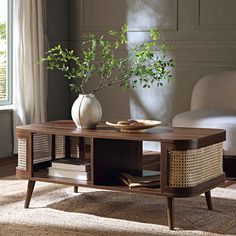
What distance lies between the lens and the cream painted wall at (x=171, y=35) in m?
5.33

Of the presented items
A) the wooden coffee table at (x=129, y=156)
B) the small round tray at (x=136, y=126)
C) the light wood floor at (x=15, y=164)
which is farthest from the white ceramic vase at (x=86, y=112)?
the light wood floor at (x=15, y=164)

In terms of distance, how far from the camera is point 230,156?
4.41m

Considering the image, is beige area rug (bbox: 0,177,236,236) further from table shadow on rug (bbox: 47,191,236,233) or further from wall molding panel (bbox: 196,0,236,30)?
wall molding panel (bbox: 196,0,236,30)

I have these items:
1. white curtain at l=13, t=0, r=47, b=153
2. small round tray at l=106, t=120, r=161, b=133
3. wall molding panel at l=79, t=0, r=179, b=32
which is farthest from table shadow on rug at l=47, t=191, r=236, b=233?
wall molding panel at l=79, t=0, r=179, b=32

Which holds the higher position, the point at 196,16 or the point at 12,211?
the point at 196,16

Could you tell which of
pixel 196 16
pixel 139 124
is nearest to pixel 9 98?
pixel 196 16

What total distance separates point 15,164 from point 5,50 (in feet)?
3.49

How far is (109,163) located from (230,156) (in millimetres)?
1303

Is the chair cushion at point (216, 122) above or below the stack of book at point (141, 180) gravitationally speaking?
above

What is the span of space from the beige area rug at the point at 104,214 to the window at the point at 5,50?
5.30 feet

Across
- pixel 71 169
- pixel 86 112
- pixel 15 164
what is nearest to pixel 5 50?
pixel 15 164

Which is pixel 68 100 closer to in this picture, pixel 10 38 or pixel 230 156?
pixel 10 38

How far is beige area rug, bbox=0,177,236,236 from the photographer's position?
10.0 ft

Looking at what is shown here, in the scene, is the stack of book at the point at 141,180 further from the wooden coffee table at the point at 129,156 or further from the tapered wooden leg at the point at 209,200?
the tapered wooden leg at the point at 209,200
